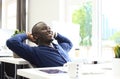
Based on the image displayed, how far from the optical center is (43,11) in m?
4.54

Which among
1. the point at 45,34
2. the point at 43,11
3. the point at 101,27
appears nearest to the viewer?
the point at 45,34

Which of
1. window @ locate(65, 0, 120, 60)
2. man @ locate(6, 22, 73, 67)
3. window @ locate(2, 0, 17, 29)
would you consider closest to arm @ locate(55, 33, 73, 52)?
man @ locate(6, 22, 73, 67)

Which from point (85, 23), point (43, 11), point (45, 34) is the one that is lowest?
point (45, 34)

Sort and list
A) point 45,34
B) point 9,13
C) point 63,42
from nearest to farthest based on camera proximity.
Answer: point 45,34
point 63,42
point 9,13

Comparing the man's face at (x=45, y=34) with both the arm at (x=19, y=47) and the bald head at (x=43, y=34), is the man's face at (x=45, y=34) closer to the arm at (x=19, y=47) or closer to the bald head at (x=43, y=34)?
the bald head at (x=43, y=34)

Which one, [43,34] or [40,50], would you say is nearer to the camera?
[40,50]

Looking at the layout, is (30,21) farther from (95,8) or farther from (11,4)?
(95,8)

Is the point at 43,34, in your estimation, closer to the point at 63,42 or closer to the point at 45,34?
the point at 45,34

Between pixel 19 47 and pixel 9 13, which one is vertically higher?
pixel 9 13

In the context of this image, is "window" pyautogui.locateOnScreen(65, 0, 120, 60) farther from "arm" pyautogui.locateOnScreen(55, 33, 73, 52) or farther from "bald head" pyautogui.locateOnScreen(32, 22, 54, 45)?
"bald head" pyautogui.locateOnScreen(32, 22, 54, 45)

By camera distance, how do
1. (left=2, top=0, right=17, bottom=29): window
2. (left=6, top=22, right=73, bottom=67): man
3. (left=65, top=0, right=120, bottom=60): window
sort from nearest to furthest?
(left=6, top=22, right=73, bottom=67): man < (left=65, top=0, right=120, bottom=60): window < (left=2, top=0, right=17, bottom=29): window

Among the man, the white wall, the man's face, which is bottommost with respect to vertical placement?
the man

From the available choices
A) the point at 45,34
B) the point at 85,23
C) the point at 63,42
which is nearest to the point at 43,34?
the point at 45,34

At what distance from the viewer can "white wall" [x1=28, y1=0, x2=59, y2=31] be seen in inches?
169
